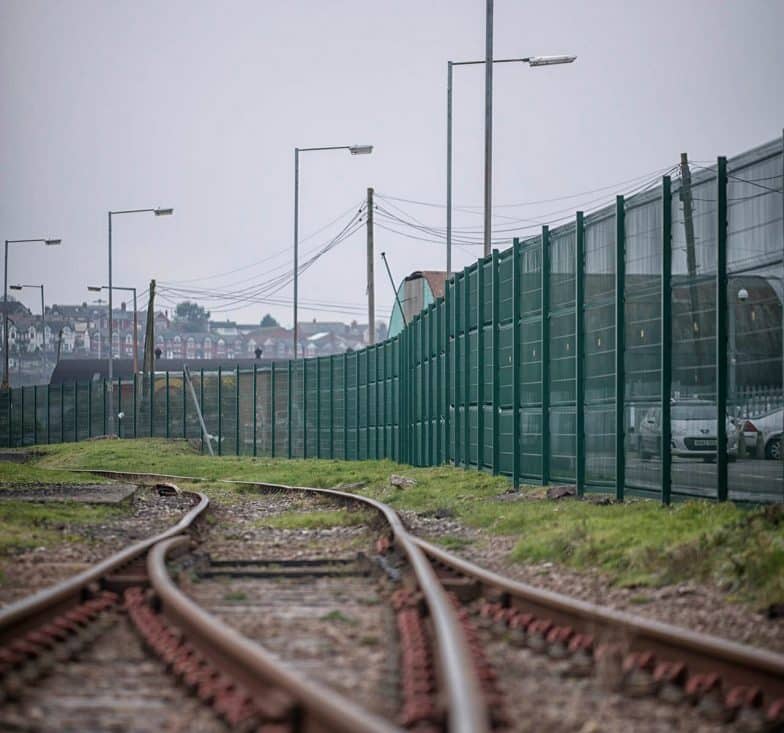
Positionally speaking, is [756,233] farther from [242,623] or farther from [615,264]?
[242,623]

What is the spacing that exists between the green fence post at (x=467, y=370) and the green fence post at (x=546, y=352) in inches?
195

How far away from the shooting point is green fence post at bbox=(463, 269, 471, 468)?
22125 mm

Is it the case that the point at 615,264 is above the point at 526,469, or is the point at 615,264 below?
above

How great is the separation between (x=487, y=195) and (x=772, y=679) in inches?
886

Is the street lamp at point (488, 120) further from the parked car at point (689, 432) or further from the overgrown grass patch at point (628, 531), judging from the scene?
the parked car at point (689, 432)

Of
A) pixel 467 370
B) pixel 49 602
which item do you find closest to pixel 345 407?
pixel 467 370

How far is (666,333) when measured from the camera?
44.0ft

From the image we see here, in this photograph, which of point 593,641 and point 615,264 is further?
point 615,264

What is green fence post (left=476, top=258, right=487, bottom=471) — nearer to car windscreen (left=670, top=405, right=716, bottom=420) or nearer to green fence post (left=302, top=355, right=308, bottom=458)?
car windscreen (left=670, top=405, right=716, bottom=420)

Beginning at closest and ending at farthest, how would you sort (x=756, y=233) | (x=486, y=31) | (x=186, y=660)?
(x=186, y=660)
(x=756, y=233)
(x=486, y=31)

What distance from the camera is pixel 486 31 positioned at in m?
27.2

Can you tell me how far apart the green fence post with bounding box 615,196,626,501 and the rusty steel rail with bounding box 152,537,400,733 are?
6.85 meters

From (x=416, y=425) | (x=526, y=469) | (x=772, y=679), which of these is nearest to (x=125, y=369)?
(x=416, y=425)

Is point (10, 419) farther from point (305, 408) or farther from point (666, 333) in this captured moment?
point (666, 333)
